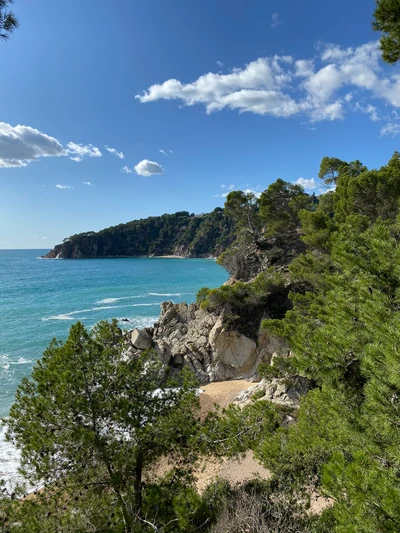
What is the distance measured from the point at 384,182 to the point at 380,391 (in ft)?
46.6

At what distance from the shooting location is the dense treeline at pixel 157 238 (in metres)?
116

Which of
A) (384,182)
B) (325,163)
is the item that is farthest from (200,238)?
(384,182)

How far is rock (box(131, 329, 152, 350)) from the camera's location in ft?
64.0

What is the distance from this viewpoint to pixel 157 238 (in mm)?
130375

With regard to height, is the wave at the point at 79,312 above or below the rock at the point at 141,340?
below

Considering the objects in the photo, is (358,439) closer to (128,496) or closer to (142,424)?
(142,424)

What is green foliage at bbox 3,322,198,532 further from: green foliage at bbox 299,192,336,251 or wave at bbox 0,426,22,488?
green foliage at bbox 299,192,336,251

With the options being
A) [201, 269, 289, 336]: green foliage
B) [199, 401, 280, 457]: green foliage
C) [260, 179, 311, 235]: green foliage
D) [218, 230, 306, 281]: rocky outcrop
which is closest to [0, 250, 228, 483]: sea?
[199, 401, 280, 457]: green foliage

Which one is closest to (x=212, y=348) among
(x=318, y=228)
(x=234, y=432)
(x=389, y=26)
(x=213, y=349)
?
(x=213, y=349)

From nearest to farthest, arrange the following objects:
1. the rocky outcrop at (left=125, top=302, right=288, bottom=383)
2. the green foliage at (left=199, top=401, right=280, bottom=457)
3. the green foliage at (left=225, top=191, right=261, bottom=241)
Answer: the green foliage at (left=199, top=401, right=280, bottom=457) → the rocky outcrop at (left=125, top=302, right=288, bottom=383) → the green foliage at (left=225, top=191, right=261, bottom=241)

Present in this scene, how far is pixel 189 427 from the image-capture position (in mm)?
6418

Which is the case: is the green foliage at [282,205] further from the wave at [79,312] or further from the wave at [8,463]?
the wave at [8,463]

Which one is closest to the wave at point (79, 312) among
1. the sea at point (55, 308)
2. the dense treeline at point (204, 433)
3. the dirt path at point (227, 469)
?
the sea at point (55, 308)

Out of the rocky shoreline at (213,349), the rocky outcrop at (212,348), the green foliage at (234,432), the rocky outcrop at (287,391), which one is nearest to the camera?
the green foliage at (234,432)
